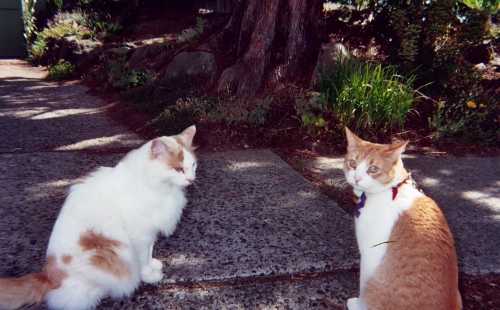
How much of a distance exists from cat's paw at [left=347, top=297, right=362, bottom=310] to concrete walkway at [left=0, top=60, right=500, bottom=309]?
67mm

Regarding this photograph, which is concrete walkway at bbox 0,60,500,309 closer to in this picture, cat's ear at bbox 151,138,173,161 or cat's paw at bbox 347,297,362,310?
cat's paw at bbox 347,297,362,310

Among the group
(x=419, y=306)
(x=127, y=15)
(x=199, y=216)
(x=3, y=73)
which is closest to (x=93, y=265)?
(x=199, y=216)

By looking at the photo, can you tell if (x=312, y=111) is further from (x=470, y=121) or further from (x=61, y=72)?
(x=61, y=72)

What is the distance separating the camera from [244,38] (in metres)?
6.03

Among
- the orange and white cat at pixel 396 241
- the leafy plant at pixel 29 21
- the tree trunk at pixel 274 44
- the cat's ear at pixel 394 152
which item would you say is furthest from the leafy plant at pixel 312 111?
the leafy plant at pixel 29 21

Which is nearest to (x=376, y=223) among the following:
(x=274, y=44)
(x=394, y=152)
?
(x=394, y=152)

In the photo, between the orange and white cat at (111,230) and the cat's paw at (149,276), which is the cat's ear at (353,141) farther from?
the cat's paw at (149,276)

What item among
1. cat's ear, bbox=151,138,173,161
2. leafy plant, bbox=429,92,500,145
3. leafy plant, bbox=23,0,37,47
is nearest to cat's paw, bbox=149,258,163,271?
cat's ear, bbox=151,138,173,161

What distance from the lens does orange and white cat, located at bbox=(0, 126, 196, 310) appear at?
75.8 inches

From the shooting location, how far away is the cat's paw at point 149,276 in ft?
7.48

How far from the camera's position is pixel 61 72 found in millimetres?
9156

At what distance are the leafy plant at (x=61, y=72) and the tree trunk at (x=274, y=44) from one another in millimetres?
5393

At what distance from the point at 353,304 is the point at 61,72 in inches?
368

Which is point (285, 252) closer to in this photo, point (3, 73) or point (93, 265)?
point (93, 265)
